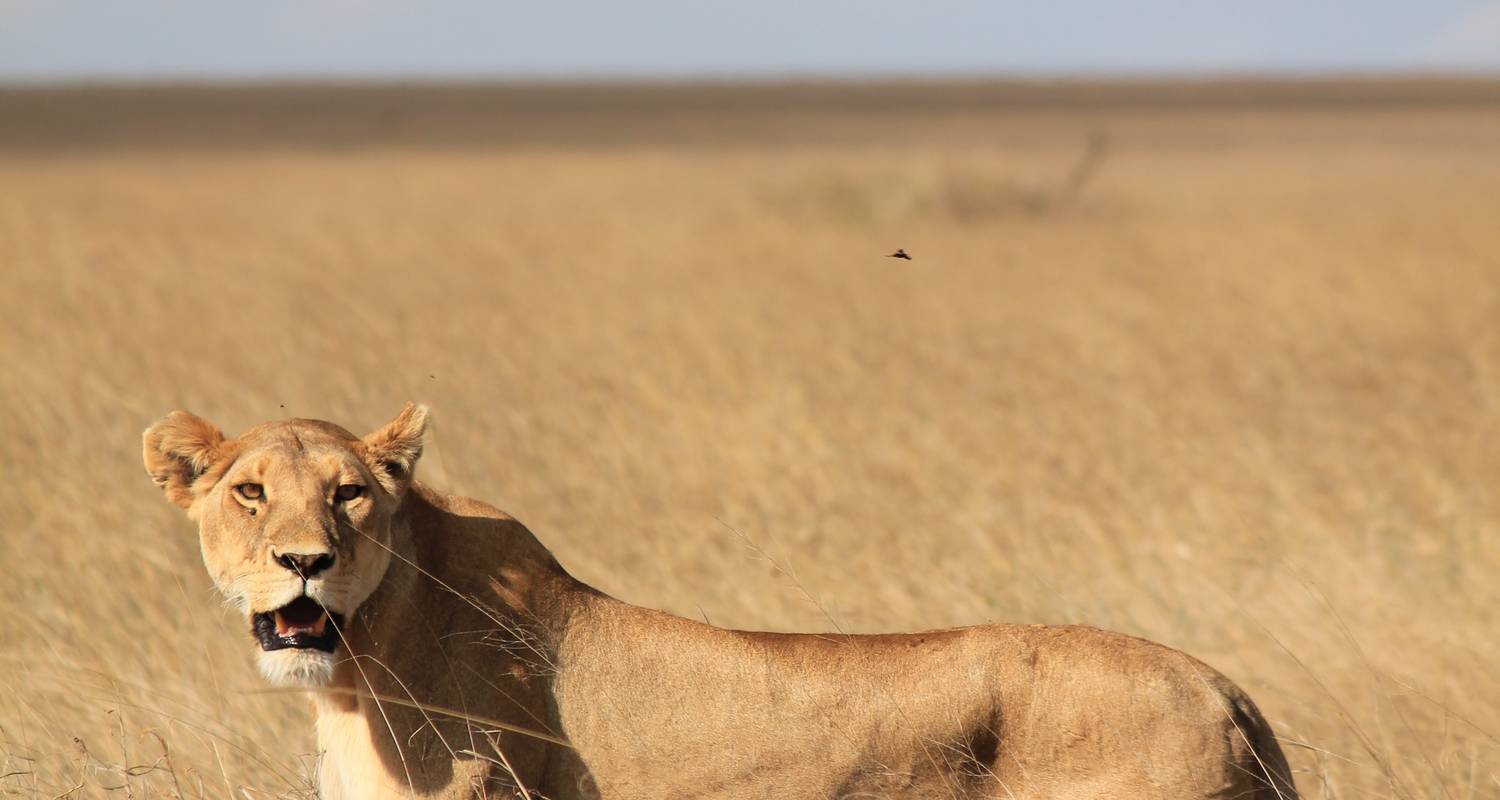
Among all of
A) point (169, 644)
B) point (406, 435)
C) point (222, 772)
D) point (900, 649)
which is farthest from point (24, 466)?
point (900, 649)

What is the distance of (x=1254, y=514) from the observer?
25.8 feet

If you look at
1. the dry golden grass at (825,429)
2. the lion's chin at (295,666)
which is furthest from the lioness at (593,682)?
the dry golden grass at (825,429)

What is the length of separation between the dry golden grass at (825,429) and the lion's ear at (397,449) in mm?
928

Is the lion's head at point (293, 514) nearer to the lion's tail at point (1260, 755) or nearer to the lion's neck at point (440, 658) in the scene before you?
the lion's neck at point (440, 658)

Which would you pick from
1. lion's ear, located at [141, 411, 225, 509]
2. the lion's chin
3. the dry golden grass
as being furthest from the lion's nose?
the dry golden grass

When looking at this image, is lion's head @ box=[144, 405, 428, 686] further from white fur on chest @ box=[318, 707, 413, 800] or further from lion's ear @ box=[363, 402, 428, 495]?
white fur on chest @ box=[318, 707, 413, 800]

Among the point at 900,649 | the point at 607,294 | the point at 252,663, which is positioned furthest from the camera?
the point at 607,294

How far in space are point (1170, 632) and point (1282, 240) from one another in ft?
44.1

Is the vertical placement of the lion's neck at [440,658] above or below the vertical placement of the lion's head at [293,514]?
below

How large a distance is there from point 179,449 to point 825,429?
20.5 ft

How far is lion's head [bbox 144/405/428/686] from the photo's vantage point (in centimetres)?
325

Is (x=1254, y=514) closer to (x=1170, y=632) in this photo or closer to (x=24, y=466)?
(x=1170, y=632)

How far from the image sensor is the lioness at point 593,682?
10.8 ft

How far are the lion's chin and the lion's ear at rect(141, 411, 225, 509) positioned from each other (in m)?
0.50
